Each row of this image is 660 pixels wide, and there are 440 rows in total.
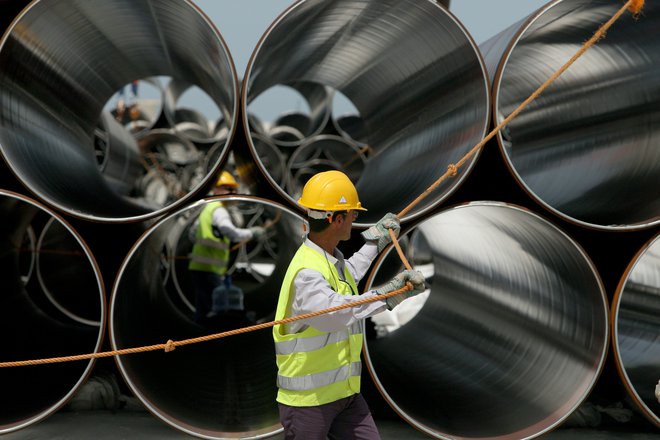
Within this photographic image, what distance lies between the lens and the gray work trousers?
2.33 metres

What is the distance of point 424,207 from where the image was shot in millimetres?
3457

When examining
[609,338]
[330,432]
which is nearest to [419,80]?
[609,338]

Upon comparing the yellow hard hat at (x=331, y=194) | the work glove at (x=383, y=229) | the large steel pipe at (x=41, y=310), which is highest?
the yellow hard hat at (x=331, y=194)

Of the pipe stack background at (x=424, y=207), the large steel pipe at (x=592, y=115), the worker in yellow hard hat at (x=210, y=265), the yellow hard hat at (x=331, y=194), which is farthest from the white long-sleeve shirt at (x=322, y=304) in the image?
the worker in yellow hard hat at (x=210, y=265)

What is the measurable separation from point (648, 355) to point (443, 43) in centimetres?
245

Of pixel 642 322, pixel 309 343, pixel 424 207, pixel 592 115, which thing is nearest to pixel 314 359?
pixel 309 343

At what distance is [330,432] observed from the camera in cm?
252

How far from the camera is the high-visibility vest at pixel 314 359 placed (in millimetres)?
2322

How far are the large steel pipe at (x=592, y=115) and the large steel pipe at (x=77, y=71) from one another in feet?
7.24

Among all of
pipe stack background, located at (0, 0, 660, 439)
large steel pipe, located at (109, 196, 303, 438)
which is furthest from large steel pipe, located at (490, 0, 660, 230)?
large steel pipe, located at (109, 196, 303, 438)

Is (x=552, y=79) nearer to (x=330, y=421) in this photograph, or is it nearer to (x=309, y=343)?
(x=309, y=343)

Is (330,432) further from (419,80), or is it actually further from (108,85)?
(108,85)

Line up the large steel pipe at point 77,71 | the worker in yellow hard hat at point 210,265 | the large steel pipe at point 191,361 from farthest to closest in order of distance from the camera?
the worker in yellow hard hat at point 210,265
the large steel pipe at point 77,71
the large steel pipe at point 191,361

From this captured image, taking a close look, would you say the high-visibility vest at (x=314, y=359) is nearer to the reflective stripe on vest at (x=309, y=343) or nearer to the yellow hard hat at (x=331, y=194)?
the reflective stripe on vest at (x=309, y=343)
